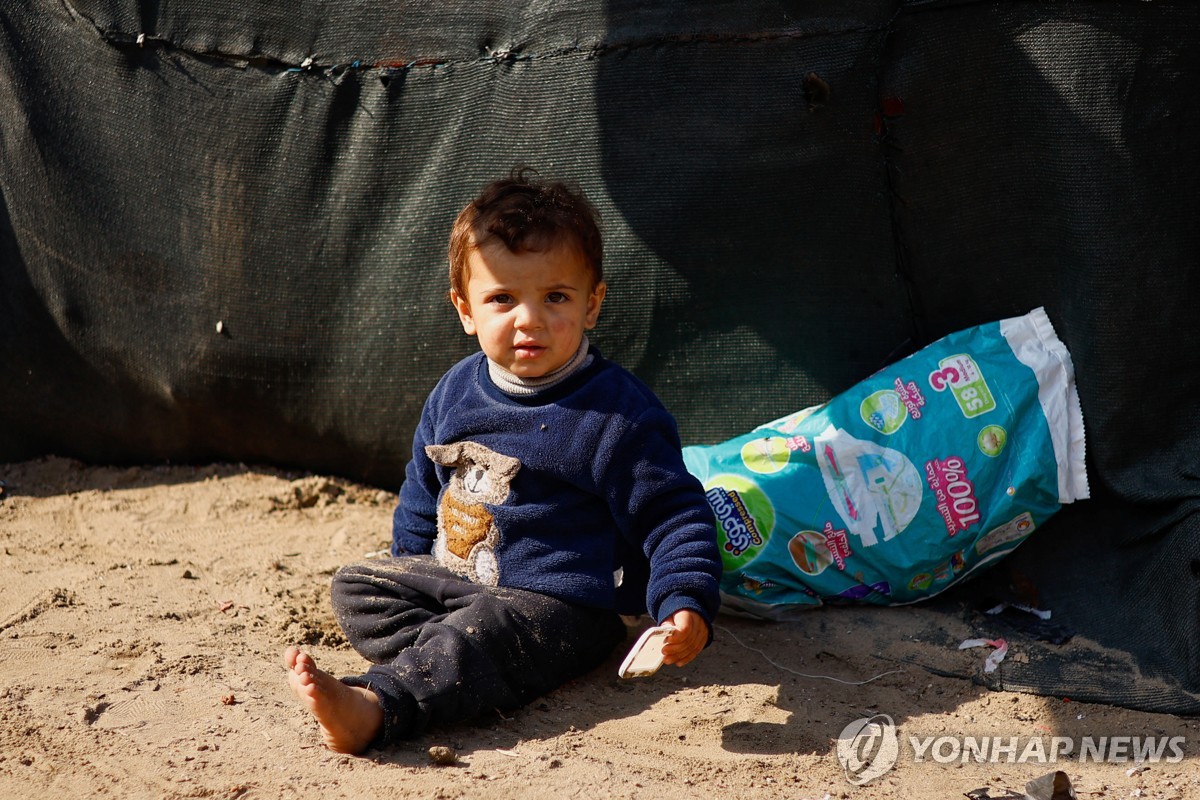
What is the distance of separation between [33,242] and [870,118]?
99.3 inches

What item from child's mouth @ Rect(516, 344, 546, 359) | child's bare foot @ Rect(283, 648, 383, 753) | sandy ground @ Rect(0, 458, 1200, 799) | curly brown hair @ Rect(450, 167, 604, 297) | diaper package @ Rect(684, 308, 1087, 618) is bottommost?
sandy ground @ Rect(0, 458, 1200, 799)

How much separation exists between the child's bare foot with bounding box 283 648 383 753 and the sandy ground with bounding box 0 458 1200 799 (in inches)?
1.7

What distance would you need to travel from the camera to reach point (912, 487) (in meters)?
2.95

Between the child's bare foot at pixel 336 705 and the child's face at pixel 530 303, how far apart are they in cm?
78

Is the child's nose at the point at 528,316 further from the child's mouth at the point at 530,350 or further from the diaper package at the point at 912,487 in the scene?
the diaper package at the point at 912,487

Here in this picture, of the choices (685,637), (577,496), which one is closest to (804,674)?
(685,637)

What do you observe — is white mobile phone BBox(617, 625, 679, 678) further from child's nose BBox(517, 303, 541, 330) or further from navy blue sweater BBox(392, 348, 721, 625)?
child's nose BBox(517, 303, 541, 330)

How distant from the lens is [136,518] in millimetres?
3582

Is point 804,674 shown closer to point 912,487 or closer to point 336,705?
point 912,487

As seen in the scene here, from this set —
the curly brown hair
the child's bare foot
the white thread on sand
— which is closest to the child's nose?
the curly brown hair

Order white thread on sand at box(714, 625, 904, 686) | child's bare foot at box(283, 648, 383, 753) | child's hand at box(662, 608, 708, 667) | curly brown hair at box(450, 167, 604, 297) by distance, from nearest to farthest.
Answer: child's bare foot at box(283, 648, 383, 753), child's hand at box(662, 608, 708, 667), curly brown hair at box(450, 167, 604, 297), white thread on sand at box(714, 625, 904, 686)

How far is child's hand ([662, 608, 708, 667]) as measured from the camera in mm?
2334

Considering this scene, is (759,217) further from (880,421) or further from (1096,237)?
(1096,237)

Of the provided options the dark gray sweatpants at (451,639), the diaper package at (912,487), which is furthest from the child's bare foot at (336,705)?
the diaper package at (912,487)
